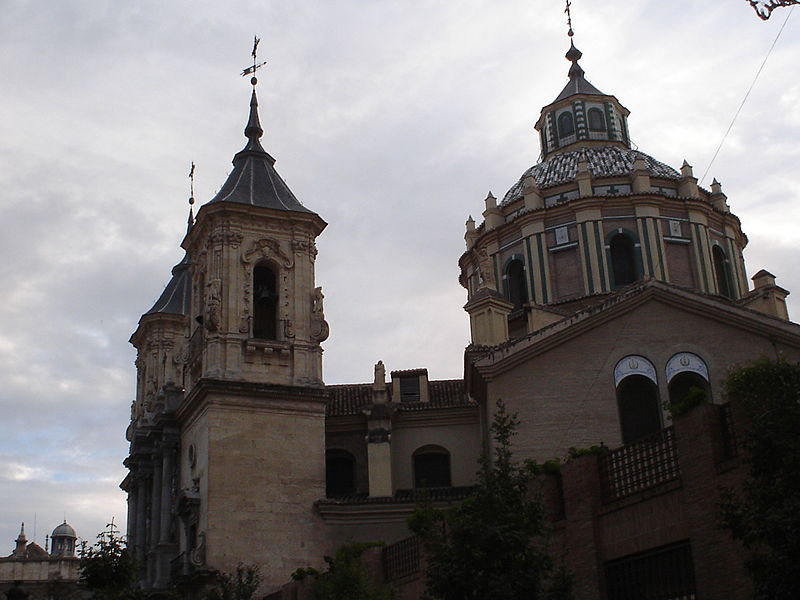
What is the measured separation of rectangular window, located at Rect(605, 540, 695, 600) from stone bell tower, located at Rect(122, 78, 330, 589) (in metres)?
16.2

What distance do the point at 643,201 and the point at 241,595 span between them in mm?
24718

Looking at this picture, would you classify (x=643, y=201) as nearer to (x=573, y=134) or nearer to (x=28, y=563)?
(x=573, y=134)

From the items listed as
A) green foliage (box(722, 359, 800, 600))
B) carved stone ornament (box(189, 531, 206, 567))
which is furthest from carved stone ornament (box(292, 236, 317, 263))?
green foliage (box(722, 359, 800, 600))

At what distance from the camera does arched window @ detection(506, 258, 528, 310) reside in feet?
146

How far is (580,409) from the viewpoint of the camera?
30.7 metres

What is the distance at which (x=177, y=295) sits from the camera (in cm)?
5125

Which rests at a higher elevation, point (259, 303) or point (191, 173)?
point (191, 173)

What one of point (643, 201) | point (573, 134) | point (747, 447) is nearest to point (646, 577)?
point (747, 447)

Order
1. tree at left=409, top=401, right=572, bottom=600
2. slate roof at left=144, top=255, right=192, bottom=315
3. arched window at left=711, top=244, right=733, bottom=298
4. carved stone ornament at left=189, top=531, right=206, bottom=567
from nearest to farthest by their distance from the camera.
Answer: tree at left=409, top=401, right=572, bottom=600, carved stone ornament at left=189, top=531, right=206, bottom=567, arched window at left=711, top=244, right=733, bottom=298, slate roof at left=144, top=255, right=192, bottom=315

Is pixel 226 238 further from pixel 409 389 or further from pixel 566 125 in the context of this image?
pixel 566 125

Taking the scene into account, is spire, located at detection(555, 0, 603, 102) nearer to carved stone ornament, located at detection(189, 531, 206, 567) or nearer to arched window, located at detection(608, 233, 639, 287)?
arched window, located at detection(608, 233, 639, 287)

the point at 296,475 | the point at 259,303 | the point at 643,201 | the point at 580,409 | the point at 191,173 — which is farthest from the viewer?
the point at 191,173

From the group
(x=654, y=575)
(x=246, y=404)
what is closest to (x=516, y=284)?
(x=246, y=404)

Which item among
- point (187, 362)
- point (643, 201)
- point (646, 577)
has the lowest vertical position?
point (646, 577)
